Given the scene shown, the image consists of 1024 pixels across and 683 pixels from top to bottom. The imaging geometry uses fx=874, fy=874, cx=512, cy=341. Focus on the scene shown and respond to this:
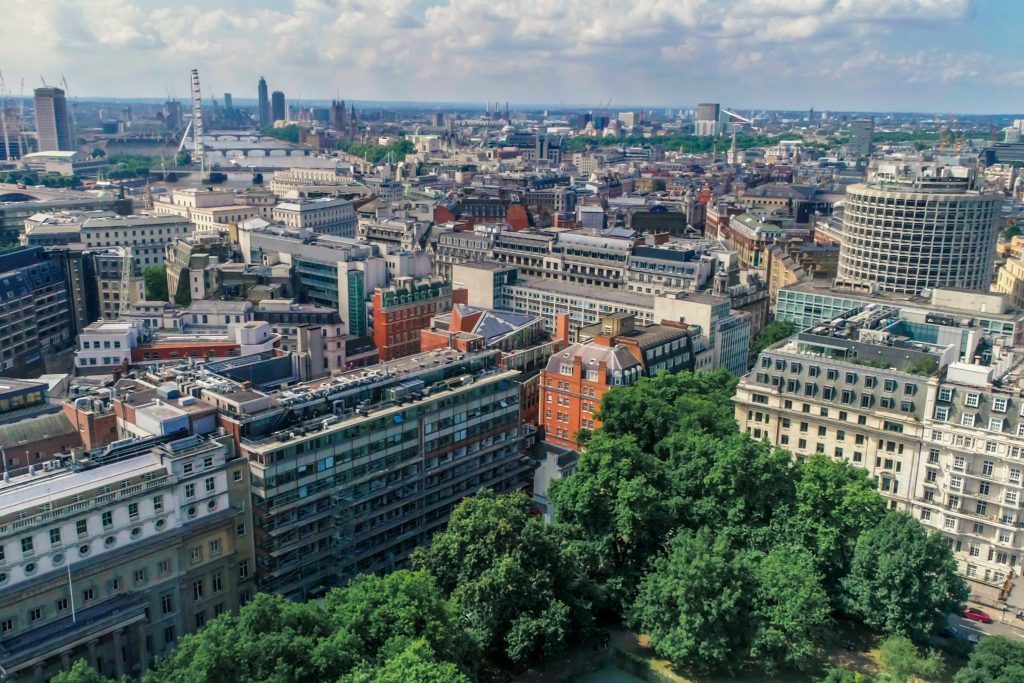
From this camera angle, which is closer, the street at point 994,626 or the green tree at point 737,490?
the street at point 994,626

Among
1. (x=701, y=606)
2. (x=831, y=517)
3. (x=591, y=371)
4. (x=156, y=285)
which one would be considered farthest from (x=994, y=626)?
(x=156, y=285)

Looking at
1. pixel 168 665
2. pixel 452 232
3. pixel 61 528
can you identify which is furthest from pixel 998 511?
pixel 452 232

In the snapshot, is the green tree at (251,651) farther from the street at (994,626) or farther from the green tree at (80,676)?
the street at (994,626)

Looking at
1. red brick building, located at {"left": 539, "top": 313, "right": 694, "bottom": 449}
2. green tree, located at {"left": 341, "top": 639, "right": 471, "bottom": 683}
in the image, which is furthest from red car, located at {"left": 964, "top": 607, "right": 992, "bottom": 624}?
green tree, located at {"left": 341, "top": 639, "right": 471, "bottom": 683}

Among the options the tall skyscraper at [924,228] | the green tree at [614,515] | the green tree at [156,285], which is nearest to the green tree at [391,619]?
the green tree at [614,515]

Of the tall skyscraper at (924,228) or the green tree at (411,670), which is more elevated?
the tall skyscraper at (924,228)

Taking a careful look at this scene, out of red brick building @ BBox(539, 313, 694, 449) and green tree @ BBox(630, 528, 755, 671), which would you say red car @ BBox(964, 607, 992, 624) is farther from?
red brick building @ BBox(539, 313, 694, 449)
